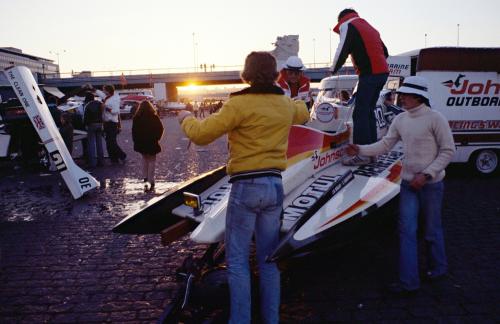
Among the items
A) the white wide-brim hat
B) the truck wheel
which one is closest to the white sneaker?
the white wide-brim hat

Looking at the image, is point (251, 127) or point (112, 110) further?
point (112, 110)

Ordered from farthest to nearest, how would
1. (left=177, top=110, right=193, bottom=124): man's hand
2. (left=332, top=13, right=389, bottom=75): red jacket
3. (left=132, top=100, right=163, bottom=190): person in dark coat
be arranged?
(left=132, top=100, right=163, bottom=190): person in dark coat
(left=332, top=13, right=389, bottom=75): red jacket
(left=177, top=110, right=193, bottom=124): man's hand

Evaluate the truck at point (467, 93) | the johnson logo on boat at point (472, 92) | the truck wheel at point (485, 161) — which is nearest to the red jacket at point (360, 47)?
the truck at point (467, 93)

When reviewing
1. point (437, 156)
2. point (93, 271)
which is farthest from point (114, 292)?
point (437, 156)

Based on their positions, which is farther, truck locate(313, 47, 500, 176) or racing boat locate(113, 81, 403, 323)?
truck locate(313, 47, 500, 176)

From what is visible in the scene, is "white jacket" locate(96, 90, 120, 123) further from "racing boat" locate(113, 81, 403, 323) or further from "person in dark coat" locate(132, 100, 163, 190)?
"racing boat" locate(113, 81, 403, 323)

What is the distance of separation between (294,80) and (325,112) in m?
1.06

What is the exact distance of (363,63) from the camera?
5168 mm

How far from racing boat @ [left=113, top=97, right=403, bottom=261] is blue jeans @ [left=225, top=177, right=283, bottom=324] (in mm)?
143

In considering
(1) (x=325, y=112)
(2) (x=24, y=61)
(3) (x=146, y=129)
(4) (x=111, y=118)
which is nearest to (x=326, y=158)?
(1) (x=325, y=112)

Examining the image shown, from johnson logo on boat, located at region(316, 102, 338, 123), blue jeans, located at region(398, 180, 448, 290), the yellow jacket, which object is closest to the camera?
the yellow jacket

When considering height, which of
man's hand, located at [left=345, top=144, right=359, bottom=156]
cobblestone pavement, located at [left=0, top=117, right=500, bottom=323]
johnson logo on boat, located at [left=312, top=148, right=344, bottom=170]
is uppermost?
man's hand, located at [left=345, top=144, right=359, bottom=156]

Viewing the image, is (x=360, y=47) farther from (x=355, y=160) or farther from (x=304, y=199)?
(x=304, y=199)

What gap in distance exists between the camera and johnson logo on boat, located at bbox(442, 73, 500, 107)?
9.43 m
